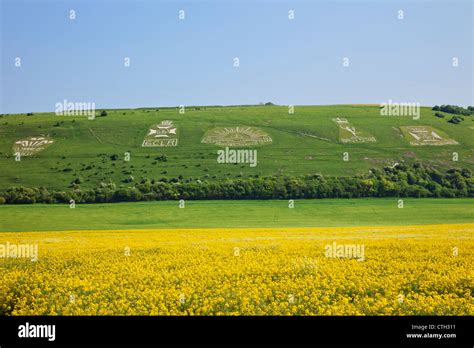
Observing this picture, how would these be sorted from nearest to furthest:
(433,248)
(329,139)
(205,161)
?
(433,248) → (205,161) → (329,139)

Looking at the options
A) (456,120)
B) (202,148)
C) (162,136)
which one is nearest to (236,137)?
(202,148)

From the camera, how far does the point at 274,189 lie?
235 feet

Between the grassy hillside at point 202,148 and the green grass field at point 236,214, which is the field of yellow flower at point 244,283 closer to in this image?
the green grass field at point 236,214

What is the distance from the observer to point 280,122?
4641 inches

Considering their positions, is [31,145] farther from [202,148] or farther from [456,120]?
[456,120]

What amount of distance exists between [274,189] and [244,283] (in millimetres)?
58827

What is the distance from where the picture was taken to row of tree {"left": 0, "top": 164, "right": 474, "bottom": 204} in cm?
6091

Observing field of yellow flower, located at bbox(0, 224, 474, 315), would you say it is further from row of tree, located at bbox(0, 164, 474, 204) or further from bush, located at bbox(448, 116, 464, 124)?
bush, located at bbox(448, 116, 464, 124)

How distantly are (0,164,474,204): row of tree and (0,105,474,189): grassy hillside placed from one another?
3570 millimetres

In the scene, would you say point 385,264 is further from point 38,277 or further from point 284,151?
point 284,151

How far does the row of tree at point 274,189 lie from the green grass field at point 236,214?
232 cm

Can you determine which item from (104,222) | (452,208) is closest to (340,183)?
(452,208)

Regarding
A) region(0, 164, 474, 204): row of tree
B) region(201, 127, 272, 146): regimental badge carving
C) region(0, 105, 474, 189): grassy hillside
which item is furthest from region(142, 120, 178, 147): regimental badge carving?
region(0, 164, 474, 204): row of tree
